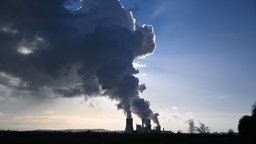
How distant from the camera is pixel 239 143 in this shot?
86.1 m

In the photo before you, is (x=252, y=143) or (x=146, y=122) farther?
(x=146, y=122)

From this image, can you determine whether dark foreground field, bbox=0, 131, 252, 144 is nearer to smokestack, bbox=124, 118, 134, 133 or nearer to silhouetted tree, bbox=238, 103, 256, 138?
silhouetted tree, bbox=238, 103, 256, 138

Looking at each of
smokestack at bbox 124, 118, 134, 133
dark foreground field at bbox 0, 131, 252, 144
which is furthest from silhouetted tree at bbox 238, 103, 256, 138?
smokestack at bbox 124, 118, 134, 133

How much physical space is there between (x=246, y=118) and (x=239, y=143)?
458 inches

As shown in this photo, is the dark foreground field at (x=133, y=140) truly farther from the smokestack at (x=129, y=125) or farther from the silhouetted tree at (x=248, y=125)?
the smokestack at (x=129, y=125)

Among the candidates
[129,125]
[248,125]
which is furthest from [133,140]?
[129,125]

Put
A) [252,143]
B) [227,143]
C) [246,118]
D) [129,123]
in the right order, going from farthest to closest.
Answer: [129,123], [246,118], [227,143], [252,143]

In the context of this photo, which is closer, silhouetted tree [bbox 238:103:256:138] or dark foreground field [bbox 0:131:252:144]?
silhouetted tree [bbox 238:103:256:138]

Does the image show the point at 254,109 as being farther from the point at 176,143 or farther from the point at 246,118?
the point at 176,143

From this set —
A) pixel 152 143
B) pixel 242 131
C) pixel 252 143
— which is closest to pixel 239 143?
pixel 252 143

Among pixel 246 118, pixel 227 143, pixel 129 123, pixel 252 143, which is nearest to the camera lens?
pixel 252 143

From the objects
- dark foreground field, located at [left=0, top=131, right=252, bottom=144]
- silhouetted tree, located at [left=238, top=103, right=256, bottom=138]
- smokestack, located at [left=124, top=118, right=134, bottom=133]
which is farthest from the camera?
smokestack, located at [left=124, top=118, right=134, bottom=133]

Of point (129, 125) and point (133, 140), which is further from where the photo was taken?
point (129, 125)

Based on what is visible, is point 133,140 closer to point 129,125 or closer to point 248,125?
point 248,125
